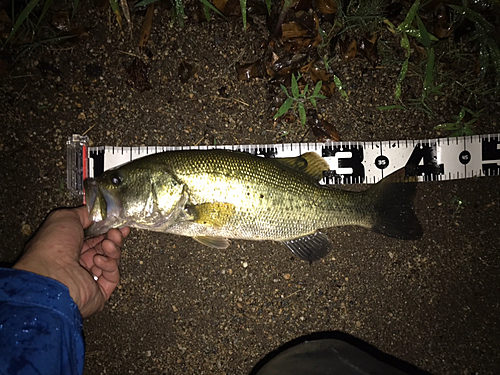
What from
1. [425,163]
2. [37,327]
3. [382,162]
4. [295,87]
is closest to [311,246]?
[382,162]

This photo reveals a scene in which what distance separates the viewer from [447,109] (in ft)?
9.82

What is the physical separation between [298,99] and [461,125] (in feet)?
5.11

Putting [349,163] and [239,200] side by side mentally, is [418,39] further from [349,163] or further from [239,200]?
[239,200]

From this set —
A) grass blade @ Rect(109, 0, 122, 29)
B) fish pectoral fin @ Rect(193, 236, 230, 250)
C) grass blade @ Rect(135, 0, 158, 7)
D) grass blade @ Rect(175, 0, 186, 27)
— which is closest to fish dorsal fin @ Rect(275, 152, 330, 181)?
fish pectoral fin @ Rect(193, 236, 230, 250)

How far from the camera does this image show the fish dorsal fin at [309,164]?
2617 millimetres

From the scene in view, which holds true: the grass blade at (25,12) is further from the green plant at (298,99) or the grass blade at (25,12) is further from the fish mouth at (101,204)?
the green plant at (298,99)

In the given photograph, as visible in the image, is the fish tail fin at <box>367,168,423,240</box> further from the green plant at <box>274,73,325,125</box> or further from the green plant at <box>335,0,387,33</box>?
the green plant at <box>335,0,387,33</box>

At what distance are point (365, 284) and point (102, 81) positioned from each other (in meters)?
3.11

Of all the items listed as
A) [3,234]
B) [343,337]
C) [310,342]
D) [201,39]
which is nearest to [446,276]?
[343,337]

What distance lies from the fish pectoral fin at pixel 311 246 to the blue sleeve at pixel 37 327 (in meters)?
1.68

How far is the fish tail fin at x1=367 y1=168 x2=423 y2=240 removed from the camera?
8.49ft

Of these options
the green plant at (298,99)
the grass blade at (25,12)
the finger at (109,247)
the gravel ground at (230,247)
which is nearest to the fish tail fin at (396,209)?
the gravel ground at (230,247)

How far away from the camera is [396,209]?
2.61m

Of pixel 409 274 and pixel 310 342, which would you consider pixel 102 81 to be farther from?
pixel 409 274
